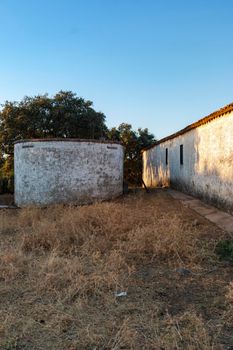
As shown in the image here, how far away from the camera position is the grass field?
11.7ft

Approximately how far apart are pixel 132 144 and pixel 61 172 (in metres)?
16.0

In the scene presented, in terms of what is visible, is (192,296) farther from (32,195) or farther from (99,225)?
(32,195)

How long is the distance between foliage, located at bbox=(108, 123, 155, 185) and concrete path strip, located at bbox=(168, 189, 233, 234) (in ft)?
50.2

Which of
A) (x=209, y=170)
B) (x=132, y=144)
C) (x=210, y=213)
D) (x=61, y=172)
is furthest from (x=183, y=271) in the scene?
(x=132, y=144)

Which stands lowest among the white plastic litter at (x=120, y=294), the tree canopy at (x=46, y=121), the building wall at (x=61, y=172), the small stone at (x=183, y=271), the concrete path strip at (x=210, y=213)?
the white plastic litter at (x=120, y=294)

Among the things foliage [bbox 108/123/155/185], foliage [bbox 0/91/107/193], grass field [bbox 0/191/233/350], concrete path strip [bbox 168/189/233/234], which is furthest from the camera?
foliage [bbox 108/123/155/185]

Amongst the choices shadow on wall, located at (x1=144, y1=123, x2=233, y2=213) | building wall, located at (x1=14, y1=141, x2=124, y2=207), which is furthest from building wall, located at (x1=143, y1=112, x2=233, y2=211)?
building wall, located at (x1=14, y1=141, x2=124, y2=207)

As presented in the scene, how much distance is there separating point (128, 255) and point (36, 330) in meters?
2.89

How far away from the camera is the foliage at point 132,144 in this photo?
2908cm

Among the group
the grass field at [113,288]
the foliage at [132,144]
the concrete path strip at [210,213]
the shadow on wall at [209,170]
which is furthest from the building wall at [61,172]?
the foliage at [132,144]

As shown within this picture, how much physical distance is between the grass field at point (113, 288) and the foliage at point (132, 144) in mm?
20918

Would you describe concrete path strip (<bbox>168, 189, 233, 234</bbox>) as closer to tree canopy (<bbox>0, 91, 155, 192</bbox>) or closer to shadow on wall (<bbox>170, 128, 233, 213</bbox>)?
shadow on wall (<bbox>170, 128, 233, 213</bbox>)

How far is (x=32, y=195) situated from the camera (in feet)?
46.1

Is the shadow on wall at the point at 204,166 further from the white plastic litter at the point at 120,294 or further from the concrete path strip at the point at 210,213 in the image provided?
the white plastic litter at the point at 120,294
